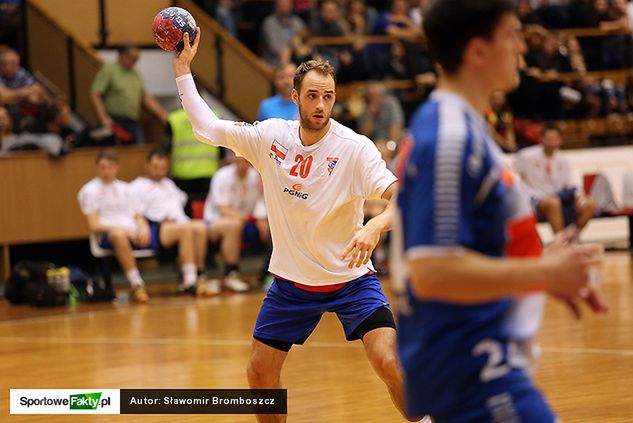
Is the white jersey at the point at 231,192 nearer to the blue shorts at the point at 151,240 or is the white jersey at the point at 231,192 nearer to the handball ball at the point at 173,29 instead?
the blue shorts at the point at 151,240

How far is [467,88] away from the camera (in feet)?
9.62

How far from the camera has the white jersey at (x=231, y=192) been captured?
13.7 m

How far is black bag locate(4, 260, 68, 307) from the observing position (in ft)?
42.1

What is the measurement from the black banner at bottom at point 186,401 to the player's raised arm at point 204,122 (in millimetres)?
Answer: 1775

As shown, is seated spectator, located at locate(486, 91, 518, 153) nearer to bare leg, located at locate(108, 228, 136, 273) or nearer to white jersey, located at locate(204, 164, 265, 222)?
white jersey, located at locate(204, 164, 265, 222)

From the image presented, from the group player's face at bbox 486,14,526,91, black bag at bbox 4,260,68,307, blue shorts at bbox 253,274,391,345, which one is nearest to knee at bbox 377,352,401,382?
blue shorts at bbox 253,274,391,345

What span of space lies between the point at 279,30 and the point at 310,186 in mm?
11771

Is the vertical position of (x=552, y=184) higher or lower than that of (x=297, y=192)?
lower

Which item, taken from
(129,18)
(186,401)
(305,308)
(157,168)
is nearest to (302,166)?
(305,308)

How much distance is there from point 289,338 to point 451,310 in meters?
2.89

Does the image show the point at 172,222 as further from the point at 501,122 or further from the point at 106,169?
the point at 501,122

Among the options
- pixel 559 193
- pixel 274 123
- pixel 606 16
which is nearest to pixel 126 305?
pixel 559 193

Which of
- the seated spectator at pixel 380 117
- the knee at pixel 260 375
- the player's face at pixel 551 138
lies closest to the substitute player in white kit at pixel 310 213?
the knee at pixel 260 375

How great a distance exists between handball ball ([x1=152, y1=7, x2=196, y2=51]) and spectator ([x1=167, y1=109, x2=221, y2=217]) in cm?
873
